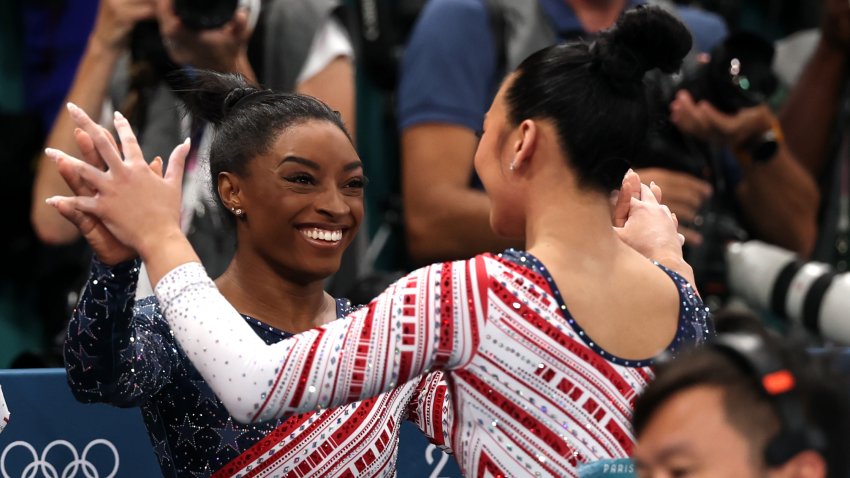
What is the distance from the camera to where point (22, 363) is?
2988mm

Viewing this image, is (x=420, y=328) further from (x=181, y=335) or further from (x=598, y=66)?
(x=598, y=66)

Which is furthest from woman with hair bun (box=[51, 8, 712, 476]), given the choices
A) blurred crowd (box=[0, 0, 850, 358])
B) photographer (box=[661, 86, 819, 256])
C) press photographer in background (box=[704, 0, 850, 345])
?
press photographer in background (box=[704, 0, 850, 345])

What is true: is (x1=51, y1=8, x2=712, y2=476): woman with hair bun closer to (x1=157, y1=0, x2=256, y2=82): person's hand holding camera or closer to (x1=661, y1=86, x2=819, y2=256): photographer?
(x1=157, y1=0, x2=256, y2=82): person's hand holding camera

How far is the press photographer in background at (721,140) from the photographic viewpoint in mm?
3268

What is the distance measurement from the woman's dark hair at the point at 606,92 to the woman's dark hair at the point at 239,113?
510 mm

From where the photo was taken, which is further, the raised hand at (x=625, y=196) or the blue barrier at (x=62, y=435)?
the blue barrier at (x=62, y=435)

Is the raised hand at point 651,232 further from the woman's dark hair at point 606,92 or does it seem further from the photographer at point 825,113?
the photographer at point 825,113

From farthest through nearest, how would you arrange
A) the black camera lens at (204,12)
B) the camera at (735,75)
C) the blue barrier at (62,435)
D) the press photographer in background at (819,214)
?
1. the press photographer in background at (819,214)
2. the camera at (735,75)
3. the black camera lens at (204,12)
4. the blue barrier at (62,435)

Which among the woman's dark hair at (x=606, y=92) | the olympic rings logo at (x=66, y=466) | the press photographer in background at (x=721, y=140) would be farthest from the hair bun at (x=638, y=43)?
the press photographer in background at (x=721, y=140)

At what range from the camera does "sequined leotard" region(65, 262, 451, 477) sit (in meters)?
2.01

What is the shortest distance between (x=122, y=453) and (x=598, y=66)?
1155 millimetres

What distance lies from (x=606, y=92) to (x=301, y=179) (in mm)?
570

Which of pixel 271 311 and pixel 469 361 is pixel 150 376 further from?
pixel 469 361

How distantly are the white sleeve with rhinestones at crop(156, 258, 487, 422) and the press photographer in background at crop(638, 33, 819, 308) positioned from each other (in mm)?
1576
